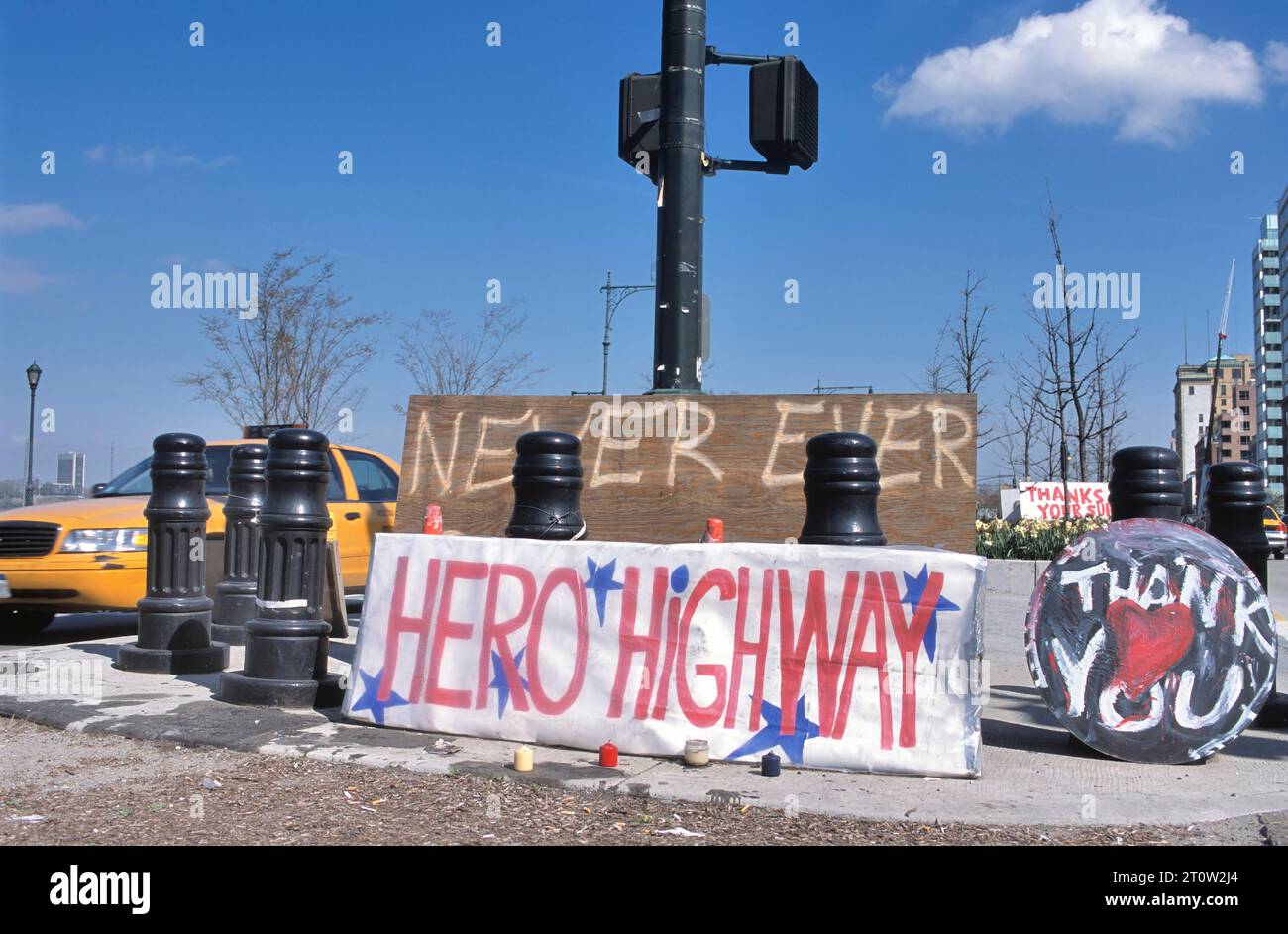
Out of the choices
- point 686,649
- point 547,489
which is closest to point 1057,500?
point 547,489

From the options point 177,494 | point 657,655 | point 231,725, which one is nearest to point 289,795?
point 231,725

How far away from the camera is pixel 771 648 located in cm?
524

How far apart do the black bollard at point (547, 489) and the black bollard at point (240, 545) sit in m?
3.41

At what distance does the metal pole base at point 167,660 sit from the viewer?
743 cm

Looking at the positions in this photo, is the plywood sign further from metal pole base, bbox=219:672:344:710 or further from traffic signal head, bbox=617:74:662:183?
metal pole base, bbox=219:672:344:710

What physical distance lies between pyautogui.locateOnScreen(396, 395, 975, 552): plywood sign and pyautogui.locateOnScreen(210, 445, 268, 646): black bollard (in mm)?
1613

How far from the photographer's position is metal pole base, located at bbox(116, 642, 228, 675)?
7430mm

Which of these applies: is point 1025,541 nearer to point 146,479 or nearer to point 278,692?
point 146,479

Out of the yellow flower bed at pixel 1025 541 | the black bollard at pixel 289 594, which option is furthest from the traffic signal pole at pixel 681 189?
the yellow flower bed at pixel 1025 541

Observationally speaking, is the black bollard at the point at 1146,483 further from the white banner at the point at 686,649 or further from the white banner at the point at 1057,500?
the white banner at the point at 1057,500

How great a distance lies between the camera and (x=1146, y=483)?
21.2ft
